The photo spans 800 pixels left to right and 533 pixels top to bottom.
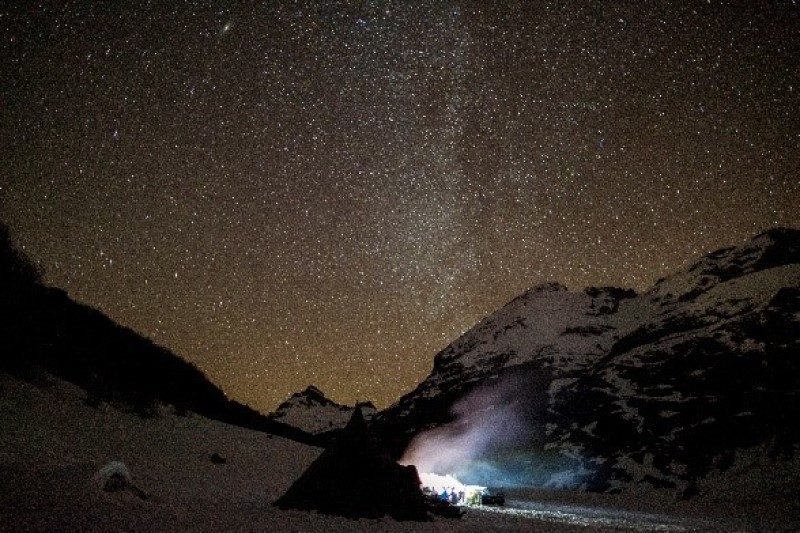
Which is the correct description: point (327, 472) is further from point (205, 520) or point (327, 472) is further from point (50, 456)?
point (50, 456)

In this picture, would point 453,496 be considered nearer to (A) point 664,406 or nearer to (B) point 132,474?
(B) point 132,474

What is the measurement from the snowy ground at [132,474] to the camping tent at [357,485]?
87 centimetres

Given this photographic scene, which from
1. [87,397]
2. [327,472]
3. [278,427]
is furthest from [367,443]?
[278,427]

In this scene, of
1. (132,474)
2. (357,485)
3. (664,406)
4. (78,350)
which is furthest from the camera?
(664,406)

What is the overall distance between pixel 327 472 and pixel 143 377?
17778 mm

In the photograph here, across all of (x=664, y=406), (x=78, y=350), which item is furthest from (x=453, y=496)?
(x=664, y=406)

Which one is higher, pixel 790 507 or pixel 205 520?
pixel 790 507

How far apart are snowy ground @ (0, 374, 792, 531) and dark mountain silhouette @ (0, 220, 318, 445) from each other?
131 cm

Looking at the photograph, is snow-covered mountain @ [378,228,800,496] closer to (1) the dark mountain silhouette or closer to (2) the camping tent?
(1) the dark mountain silhouette

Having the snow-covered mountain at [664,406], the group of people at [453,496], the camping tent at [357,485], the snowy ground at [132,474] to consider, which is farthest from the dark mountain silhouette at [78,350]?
the snow-covered mountain at [664,406]

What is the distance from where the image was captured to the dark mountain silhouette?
21625 millimetres

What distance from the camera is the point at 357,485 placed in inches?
730

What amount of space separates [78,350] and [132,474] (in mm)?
13114

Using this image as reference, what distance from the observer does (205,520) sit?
1246 centimetres
